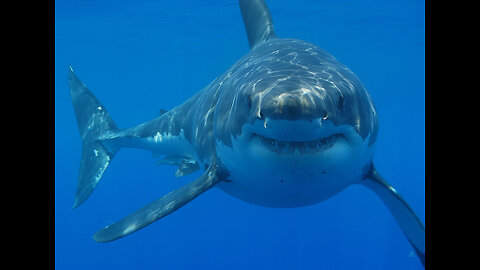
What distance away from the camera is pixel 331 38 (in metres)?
39.7

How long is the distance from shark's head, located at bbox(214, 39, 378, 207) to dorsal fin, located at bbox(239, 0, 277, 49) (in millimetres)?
2367

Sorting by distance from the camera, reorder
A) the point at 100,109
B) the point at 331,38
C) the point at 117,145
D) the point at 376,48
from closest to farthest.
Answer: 1. the point at 117,145
2. the point at 100,109
3. the point at 331,38
4. the point at 376,48

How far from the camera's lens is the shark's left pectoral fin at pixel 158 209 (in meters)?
4.20

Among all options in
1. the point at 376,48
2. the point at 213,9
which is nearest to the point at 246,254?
the point at 213,9

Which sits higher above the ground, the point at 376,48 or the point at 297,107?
the point at 297,107

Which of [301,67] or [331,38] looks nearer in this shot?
[301,67]

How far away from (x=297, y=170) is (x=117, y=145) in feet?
19.7

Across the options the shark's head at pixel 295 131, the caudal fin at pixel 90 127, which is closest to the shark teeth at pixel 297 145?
the shark's head at pixel 295 131

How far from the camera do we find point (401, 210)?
191 inches

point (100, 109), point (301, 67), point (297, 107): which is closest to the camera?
point (297, 107)

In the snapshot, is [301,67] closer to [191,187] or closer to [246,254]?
[191,187]

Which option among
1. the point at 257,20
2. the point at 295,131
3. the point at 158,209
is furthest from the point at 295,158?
the point at 257,20

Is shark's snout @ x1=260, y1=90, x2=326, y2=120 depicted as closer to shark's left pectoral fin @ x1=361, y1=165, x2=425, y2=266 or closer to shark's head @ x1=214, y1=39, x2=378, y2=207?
shark's head @ x1=214, y1=39, x2=378, y2=207

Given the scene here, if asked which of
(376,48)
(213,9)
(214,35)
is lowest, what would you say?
(376,48)
